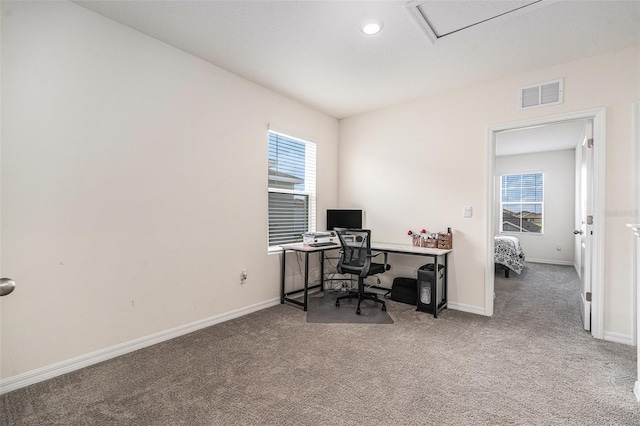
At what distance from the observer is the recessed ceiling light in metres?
2.41

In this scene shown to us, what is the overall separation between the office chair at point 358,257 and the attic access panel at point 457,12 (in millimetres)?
2117

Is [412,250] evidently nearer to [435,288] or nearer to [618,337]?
[435,288]

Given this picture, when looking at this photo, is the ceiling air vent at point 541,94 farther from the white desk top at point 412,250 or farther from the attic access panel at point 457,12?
the white desk top at point 412,250

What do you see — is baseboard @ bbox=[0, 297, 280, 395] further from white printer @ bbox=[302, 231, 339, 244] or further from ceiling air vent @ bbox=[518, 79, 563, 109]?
ceiling air vent @ bbox=[518, 79, 563, 109]

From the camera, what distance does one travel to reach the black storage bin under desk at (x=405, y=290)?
12.7ft

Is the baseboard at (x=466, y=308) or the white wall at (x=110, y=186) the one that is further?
the baseboard at (x=466, y=308)

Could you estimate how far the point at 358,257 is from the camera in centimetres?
375

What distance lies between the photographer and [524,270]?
247 inches

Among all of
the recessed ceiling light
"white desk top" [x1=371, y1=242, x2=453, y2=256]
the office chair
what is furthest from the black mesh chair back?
the recessed ceiling light

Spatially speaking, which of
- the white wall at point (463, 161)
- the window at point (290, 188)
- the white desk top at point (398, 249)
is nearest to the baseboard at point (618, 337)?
the white wall at point (463, 161)

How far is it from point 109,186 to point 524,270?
7171mm

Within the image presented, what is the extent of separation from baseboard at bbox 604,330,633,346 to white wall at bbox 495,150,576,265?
483 cm

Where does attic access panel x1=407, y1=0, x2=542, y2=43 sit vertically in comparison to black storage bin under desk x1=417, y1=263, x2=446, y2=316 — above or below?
above

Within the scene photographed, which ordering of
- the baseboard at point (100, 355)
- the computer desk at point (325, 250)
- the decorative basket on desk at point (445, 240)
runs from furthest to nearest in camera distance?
the decorative basket on desk at point (445, 240), the computer desk at point (325, 250), the baseboard at point (100, 355)
